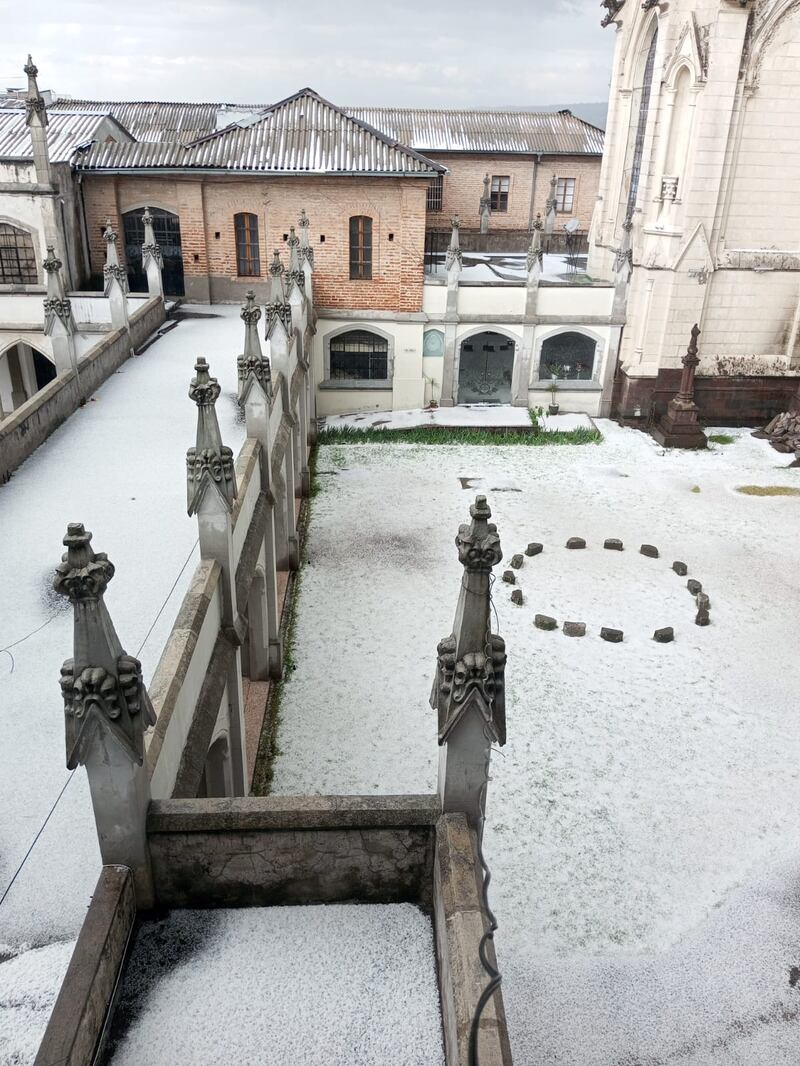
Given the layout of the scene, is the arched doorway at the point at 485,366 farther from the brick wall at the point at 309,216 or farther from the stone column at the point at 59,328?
the stone column at the point at 59,328

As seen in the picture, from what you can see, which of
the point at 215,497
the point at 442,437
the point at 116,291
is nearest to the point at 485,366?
the point at 442,437

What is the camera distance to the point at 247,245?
26.2m

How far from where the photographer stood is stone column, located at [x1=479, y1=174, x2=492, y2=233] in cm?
3628

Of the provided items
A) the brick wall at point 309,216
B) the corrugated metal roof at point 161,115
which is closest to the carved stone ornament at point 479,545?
the brick wall at point 309,216

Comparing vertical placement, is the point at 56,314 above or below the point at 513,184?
below

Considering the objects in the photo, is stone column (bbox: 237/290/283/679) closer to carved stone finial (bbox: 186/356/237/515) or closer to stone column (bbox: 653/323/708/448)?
carved stone finial (bbox: 186/356/237/515)

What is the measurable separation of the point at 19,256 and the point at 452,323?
520 inches

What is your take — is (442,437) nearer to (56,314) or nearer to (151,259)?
(151,259)

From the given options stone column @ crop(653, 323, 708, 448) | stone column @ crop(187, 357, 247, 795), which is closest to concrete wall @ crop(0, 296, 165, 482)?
stone column @ crop(187, 357, 247, 795)

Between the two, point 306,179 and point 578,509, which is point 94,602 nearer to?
point 578,509

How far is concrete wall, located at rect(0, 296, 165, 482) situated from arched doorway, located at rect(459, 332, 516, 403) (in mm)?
11458

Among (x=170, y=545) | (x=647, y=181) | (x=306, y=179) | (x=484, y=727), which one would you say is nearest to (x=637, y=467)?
(x=647, y=181)

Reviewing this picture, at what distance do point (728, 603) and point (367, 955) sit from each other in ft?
42.2

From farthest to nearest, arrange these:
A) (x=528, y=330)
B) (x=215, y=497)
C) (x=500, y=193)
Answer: (x=500, y=193) < (x=528, y=330) < (x=215, y=497)
